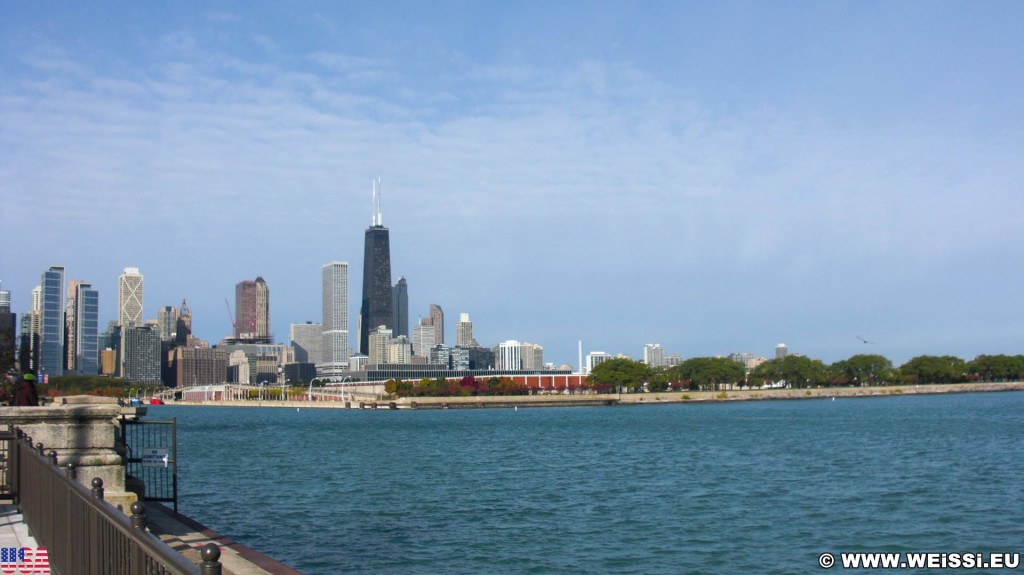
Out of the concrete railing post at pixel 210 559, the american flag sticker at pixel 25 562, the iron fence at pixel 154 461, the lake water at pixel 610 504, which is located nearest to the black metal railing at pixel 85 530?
the concrete railing post at pixel 210 559

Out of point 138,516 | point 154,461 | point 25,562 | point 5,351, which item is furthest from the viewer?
point 5,351

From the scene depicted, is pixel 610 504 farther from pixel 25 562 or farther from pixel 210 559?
pixel 210 559

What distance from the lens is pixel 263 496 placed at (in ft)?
123

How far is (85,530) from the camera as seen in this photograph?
921 cm

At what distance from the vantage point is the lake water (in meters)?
24.6

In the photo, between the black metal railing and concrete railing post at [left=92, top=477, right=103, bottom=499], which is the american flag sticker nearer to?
the black metal railing

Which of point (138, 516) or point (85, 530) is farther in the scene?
point (85, 530)

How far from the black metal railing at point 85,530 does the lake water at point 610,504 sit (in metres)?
10.1

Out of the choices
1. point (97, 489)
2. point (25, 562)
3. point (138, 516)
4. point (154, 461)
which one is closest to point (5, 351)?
point (154, 461)

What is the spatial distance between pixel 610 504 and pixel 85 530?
27.0 metres

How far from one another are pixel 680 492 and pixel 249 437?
199 ft

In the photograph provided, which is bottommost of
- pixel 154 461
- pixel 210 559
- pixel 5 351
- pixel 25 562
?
pixel 25 562

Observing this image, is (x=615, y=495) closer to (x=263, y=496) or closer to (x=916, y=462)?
(x=263, y=496)

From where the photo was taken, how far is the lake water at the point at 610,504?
24.6 m
